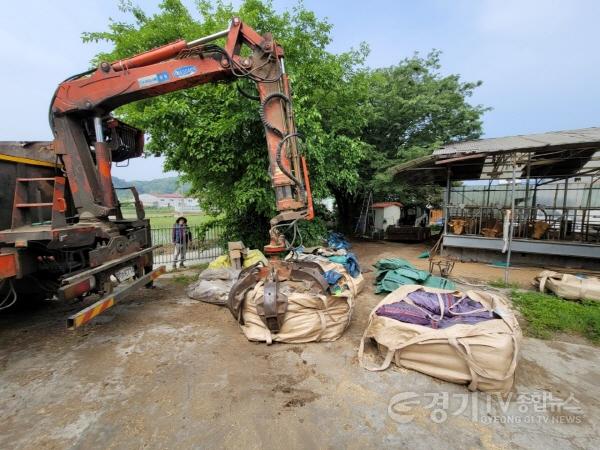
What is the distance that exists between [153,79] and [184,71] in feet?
1.41

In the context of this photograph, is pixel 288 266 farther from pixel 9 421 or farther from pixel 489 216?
pixel 489 216

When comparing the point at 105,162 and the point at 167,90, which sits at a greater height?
the point at 167,90

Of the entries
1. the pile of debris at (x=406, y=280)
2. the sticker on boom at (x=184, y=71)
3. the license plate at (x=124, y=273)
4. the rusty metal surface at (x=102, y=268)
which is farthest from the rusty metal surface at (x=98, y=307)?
the pile of debris at (x=406, y=280)

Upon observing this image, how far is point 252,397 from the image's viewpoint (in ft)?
7.82

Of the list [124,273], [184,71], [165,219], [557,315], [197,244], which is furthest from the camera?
[165,219]

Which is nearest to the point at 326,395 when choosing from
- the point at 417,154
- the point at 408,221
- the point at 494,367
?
the point at 494,367

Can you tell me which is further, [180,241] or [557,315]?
[180,241]

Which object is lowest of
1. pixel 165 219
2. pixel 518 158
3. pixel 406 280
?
pixel 165 219

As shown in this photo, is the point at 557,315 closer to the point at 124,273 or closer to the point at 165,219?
the point at 124,273

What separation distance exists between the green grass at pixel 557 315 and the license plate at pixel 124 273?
5457 millimetres

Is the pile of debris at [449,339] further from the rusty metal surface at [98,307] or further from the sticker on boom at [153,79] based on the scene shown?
the sticker on boom at [153,79]

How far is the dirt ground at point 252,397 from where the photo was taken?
1965mm

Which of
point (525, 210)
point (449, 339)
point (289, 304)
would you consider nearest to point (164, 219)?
point (289, 304)

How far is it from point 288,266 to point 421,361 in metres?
1.79
